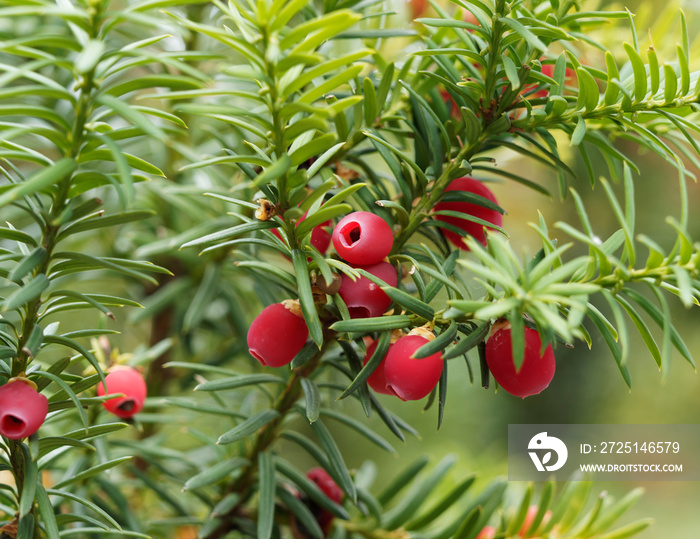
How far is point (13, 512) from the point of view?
20.8 inches

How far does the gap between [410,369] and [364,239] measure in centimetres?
11

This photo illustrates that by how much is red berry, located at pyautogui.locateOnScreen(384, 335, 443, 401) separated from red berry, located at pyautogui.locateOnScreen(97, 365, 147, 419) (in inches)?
12.0

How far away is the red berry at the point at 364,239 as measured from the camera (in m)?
0.46

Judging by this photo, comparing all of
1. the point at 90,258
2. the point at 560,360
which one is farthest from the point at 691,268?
the point at 560,360

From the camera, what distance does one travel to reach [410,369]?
0.43 metres

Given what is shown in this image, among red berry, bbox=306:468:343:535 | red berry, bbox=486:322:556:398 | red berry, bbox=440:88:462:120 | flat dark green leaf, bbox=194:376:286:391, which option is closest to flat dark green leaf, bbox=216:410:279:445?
flat dark green leaf, bbox=194:376:286:391

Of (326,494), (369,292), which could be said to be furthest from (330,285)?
(326,494)

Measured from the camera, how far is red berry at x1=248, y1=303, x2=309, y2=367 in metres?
0.48

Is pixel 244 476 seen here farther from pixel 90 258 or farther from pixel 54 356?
pixel 54 356

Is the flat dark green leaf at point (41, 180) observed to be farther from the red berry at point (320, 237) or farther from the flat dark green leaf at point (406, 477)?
the flat dark green leaf at point (406, 477)

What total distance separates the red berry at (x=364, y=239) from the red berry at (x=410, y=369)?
0.07 meters

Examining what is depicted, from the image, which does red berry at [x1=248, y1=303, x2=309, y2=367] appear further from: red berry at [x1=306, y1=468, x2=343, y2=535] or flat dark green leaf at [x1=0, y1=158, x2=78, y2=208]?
red berry at [x1=306, y1=468, x2=343, y2=535]

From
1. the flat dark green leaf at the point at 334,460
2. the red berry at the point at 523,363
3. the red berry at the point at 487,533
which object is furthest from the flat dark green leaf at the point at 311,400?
the red berry at the point at 487,533

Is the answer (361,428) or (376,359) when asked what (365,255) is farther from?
(361,428)
